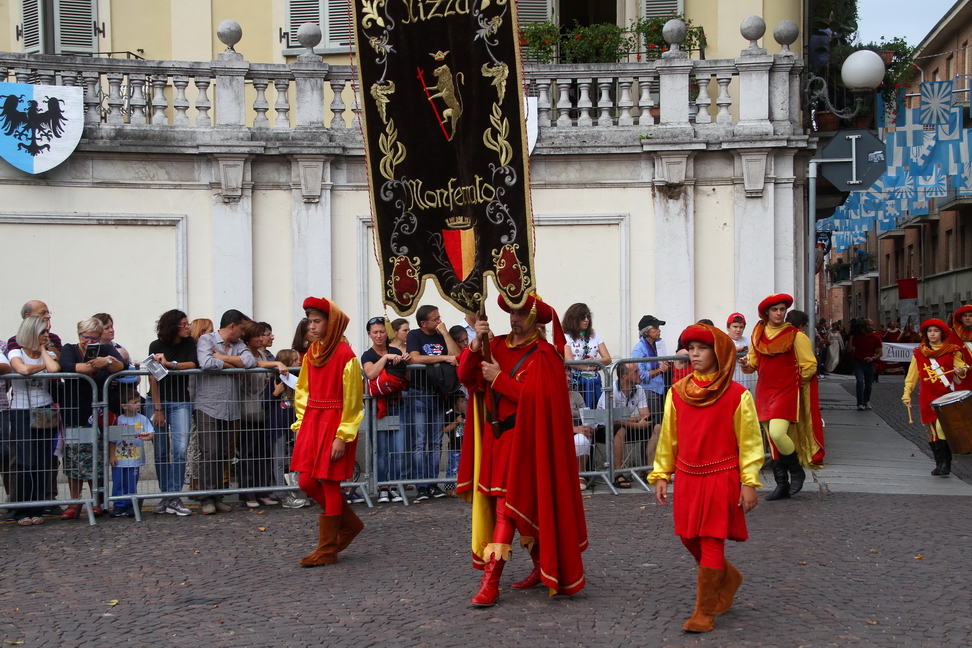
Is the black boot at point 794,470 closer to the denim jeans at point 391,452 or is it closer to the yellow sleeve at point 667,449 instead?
the denim jeans at point 391,452

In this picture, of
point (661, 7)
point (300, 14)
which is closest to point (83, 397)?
point (300, 14)

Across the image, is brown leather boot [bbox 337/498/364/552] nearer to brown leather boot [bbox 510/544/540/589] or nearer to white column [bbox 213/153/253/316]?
brown leather boot [bbox 510/544/540/589]

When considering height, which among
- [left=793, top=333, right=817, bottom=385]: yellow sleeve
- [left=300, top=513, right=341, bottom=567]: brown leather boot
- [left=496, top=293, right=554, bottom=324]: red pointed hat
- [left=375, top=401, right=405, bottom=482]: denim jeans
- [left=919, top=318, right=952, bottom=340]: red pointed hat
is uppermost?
[left=496, top=293, right=554, bottom=324]: red pointed hat

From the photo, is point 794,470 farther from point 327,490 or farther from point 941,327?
point 327,490

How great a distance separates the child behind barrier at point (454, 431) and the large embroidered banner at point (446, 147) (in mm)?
3531

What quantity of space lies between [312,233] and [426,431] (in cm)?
422

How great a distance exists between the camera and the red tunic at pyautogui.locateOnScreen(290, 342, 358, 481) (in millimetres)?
7043

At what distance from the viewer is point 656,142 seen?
13.0m

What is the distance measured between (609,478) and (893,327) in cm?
3202

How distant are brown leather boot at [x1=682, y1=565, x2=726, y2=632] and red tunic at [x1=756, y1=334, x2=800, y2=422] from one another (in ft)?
13.3

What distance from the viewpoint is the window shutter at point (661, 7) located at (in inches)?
590

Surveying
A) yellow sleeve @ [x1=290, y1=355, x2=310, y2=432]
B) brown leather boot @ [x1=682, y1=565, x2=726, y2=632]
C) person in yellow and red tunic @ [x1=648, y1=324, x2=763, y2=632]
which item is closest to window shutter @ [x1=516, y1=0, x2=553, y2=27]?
yellow sleeve @ [x1=290, y1=355, x2=310, y2=432]

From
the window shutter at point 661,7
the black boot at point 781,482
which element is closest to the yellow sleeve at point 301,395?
the black boot at point 781,482

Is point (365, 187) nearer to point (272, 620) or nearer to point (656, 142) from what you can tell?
point (656, 142)
